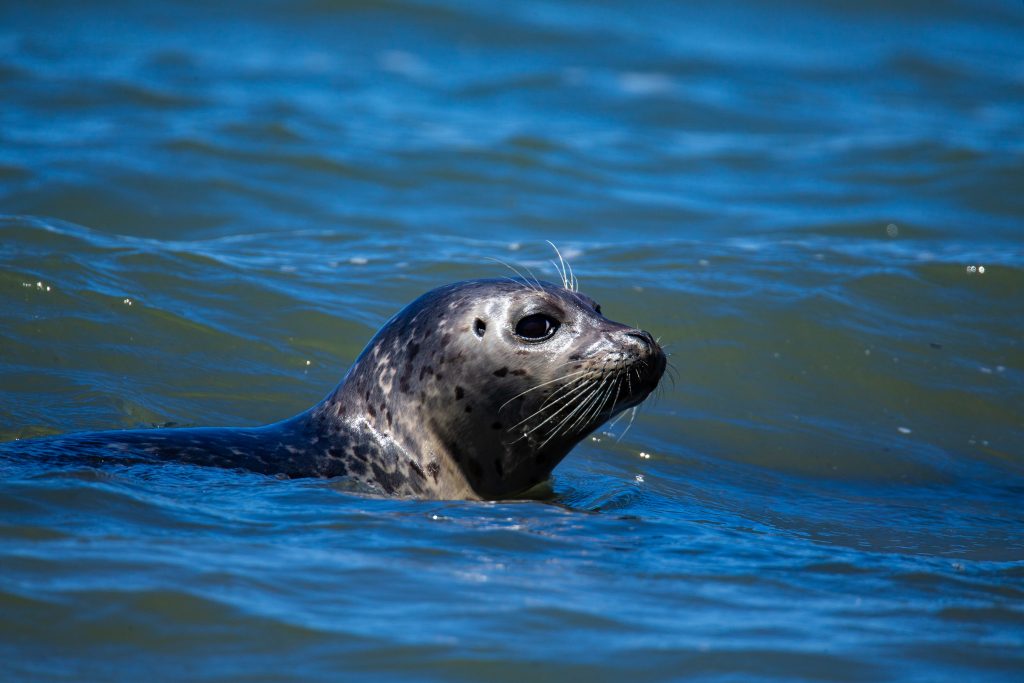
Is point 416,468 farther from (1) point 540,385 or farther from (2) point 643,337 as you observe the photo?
(2) point 643,337

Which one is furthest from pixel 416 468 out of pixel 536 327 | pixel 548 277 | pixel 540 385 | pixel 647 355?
pixel 548 277

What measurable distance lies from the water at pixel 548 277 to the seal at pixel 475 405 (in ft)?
0.97

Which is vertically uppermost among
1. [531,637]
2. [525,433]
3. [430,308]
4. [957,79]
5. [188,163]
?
[957,79]

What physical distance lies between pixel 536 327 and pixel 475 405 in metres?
0.44

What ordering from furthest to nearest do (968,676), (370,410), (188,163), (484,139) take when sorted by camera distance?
(484,139), (188,163), (370,410), (968,676)

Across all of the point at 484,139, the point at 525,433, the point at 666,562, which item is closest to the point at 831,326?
the point at 525,433

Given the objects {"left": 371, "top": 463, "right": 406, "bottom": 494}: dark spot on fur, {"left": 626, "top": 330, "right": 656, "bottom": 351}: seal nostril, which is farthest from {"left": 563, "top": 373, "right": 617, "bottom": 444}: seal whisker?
{"left": 371, "top": 463, "right": 406, "bottom": 494}: dark spot on fur

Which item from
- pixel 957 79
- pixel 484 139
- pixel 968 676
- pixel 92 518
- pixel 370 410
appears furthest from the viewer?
pixel 957 79

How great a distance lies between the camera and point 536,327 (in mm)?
6020

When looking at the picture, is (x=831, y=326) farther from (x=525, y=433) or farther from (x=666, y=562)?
(x=666, y=562)

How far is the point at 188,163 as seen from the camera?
13.4 meters

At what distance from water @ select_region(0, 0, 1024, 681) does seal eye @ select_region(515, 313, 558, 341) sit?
756 mm

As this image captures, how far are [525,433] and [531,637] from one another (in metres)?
1.83

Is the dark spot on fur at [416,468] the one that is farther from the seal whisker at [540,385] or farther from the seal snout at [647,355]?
the seal snout at [647,355]
